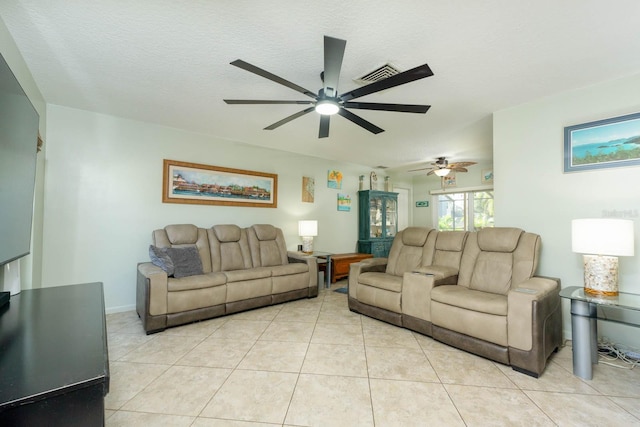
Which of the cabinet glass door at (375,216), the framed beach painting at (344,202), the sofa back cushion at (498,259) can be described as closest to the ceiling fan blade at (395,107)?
the sofa back cushion at (498,259)

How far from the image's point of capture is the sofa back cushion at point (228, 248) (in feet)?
12.1

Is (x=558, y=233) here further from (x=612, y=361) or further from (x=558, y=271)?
(x=612, y=361)

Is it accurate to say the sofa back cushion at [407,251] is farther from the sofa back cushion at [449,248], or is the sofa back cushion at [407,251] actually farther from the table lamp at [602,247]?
the table lamp at [602,247]

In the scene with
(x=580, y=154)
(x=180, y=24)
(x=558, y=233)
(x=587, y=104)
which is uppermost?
(x=180, y=24)

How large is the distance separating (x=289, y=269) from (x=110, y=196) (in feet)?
7.71

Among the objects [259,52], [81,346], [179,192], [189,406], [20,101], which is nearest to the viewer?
[81,346]

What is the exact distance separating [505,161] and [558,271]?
4.02ft

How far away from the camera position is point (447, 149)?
4613mm

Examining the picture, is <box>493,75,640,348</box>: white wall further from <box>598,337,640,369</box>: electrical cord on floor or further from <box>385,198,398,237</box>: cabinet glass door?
<box>385,198,398,237</box>: cabinet glass door

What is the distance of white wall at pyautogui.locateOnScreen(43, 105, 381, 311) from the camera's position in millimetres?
3070

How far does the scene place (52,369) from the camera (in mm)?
792

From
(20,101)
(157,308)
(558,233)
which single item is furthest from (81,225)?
(558,233)

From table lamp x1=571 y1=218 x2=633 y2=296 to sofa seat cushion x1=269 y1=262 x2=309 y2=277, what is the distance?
290 cm

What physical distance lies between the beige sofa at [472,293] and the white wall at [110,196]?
2.49 m
